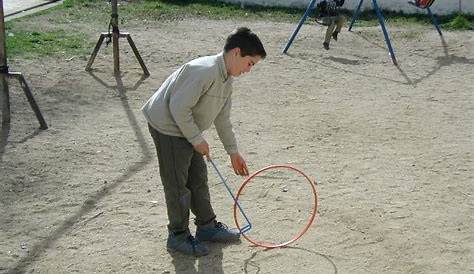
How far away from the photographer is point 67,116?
21.3 feet

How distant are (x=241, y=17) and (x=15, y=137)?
7.73 metres

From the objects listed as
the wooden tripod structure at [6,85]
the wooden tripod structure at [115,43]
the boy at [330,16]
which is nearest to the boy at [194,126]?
the wooden tripod structure at [6,85]

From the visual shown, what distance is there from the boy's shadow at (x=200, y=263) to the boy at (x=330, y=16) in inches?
252

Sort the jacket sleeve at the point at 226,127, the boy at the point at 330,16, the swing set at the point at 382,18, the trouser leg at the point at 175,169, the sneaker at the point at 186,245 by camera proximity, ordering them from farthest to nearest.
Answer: the boy at the point at 330,16, the swing set at the point at 382,18, the sneaker at the point at 186,245, the jacket sleeve at the point at 226,127, the trouser leg at the point at 175,169

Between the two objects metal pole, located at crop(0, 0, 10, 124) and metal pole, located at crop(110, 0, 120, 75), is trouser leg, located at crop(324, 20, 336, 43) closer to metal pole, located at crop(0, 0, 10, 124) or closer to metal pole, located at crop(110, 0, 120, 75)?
metal pole, located at crop(110, 0, 120, 75)

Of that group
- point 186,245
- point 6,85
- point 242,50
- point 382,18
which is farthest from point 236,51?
point 382,18

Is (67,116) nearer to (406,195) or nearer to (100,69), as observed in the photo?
(100,69)

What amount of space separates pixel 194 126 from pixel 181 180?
40cm

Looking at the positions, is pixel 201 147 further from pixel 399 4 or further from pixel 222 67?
pixel 399 4

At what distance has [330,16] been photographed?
386 inches

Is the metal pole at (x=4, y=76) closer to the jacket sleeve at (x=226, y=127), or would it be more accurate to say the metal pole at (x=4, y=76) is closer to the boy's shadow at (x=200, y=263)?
the boy's shadow at (x=200, y=263)

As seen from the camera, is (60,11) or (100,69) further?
(60,11)

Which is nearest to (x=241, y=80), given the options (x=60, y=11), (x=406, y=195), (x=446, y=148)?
(x=446, y=148)

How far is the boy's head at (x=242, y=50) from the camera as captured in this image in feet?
11.2
